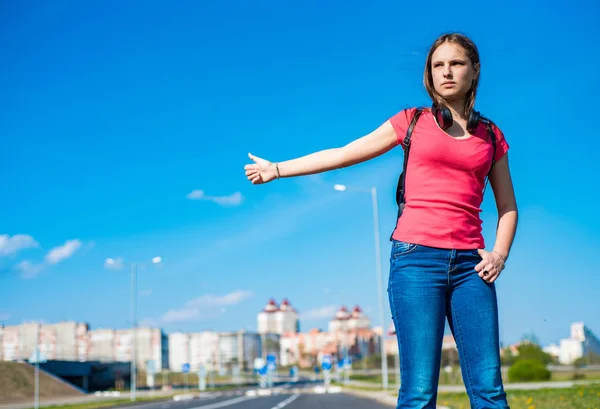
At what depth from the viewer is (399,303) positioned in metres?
3.02

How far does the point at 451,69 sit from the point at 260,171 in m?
0.87

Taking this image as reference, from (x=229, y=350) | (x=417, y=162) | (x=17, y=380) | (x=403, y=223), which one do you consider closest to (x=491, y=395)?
(x=403, y=223)

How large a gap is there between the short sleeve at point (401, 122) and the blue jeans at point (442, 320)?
45cm

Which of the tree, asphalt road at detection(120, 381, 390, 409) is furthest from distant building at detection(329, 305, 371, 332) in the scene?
asphalt road at detection(120, 381, 390, 409)

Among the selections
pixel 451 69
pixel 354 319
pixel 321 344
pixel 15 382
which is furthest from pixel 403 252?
pixel 354 319

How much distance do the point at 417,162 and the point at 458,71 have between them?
0.40 m

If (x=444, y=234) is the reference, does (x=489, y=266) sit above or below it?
below

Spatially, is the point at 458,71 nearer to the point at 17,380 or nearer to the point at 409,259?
the point at 409,259

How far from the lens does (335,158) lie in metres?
3.29

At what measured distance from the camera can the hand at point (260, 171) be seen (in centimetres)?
335

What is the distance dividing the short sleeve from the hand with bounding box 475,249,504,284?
1.77 ft

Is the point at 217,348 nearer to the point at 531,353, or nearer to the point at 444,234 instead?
the point at 531,353

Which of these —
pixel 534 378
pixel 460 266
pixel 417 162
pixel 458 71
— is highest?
pixel 458 71

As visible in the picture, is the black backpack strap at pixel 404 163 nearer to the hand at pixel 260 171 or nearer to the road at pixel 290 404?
the hand at pixel 260 171
